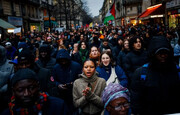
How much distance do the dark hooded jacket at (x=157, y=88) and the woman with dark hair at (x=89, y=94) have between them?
78 centimetres

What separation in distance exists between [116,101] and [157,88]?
0.57 metres

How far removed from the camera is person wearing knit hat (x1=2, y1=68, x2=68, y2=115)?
179cm

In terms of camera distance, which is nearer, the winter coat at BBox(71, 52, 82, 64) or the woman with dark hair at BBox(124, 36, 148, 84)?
the woman with dark hair at BBox(124, 36, 148, 84)

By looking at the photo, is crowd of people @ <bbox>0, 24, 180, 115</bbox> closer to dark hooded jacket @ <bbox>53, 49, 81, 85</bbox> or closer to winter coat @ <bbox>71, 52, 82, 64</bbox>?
dark hooded jacket @ <bbox>53, 49, 81, 85</bbox>

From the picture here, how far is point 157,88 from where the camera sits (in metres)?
2.25

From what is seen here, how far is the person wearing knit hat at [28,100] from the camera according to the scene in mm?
1792

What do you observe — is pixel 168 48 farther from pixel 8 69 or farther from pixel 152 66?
pixel 8 69

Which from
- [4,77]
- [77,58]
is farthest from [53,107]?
[77,58]

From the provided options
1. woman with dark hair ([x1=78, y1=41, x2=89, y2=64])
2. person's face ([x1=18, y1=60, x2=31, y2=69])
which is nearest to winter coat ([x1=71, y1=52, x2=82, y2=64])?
woman with dark hair ([x1=78, y1=41, x2=89, y2=64])

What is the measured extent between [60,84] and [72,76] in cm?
33

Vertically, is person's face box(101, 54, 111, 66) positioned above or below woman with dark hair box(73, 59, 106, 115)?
above

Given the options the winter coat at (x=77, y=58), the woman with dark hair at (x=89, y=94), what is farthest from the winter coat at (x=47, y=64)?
the winter coat at (x=77, y=58)

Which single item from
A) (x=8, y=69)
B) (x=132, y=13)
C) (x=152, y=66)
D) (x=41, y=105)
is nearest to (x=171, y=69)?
(x=152, y=66)

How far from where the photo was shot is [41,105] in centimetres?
185
